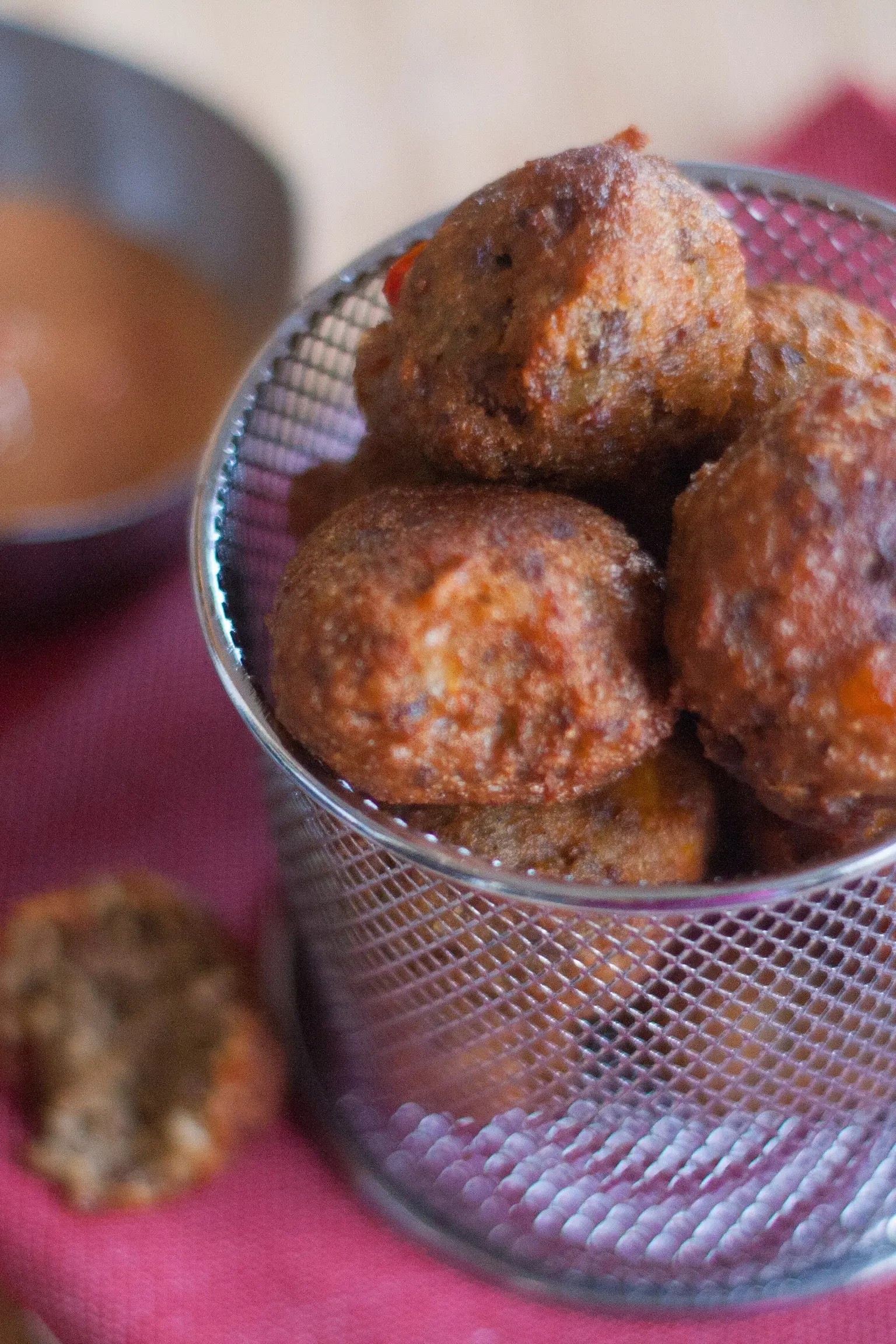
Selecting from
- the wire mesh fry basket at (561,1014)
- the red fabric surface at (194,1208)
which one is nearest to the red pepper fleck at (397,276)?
the wire mesh fry basket at (561,1014)

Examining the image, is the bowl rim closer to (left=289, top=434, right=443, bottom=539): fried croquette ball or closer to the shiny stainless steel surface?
(left=289, top=434, right=443, bottom=539): fried croquette ball

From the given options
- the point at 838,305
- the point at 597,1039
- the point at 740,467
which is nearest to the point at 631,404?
the point at 740,467

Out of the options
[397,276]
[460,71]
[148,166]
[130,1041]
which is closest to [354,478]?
[397,276]

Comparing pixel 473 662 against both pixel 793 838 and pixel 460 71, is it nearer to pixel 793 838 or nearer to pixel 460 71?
pixel 793 838

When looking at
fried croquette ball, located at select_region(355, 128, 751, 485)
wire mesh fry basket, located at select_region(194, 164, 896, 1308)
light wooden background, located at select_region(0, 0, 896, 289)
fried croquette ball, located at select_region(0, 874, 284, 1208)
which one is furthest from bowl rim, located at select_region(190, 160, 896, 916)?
light wooden background, located at select_region(0, 0, 896, 289)

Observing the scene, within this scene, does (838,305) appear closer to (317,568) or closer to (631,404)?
(631,404)

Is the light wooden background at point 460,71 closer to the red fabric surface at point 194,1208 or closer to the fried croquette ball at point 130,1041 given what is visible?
the red fabric surface at point 194,1208
